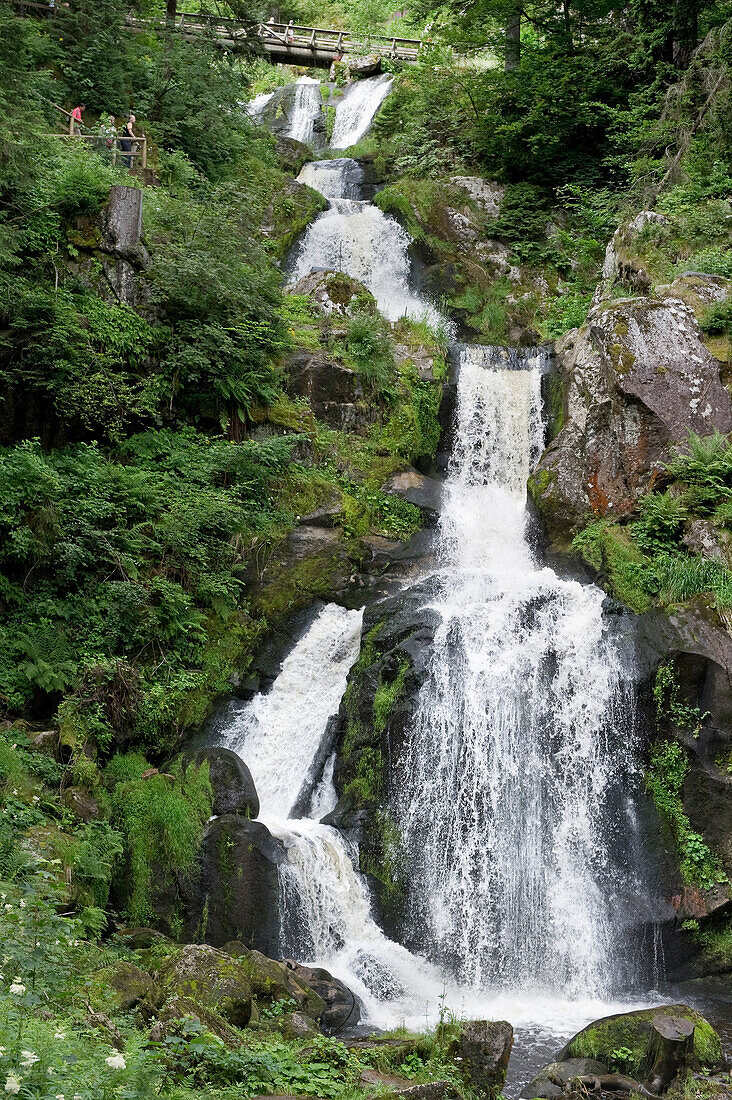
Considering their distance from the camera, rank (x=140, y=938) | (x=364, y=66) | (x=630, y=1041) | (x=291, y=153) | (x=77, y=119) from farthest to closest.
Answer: (x=364, y=66) → (x=291, y=153) → (x=77, y=119) → (x=140, y=938) → (x=630, y=1041)

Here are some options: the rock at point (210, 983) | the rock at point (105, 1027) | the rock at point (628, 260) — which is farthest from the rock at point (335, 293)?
the rock at point (105, 1027)

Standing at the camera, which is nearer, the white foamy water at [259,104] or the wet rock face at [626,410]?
the wet rock face at [626,410]

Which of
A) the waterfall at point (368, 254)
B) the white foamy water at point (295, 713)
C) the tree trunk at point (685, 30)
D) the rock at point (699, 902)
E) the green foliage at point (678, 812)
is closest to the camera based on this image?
the rock at point (699, 902)

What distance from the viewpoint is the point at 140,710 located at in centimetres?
1117

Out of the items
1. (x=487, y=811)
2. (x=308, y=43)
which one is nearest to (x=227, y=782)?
(x=487, y=811)

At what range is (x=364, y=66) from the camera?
29625mm

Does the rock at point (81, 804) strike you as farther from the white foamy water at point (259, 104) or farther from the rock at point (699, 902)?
the white foamy water at point (259, 104)

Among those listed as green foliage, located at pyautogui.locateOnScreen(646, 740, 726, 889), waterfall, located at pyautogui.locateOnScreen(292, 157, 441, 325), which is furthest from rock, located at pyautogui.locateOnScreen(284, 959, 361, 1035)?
waterfall, located at pyautogui.locateOnScreen(292, 157, 441, 325)

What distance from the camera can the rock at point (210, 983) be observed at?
693cm

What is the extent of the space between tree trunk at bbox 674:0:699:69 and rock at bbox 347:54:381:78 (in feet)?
42.3

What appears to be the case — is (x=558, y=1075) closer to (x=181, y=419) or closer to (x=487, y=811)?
(x=487, y=811)

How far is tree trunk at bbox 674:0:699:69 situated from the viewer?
63.0 feet

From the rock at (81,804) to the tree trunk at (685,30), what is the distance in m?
20.1

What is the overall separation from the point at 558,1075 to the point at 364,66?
101 ft
